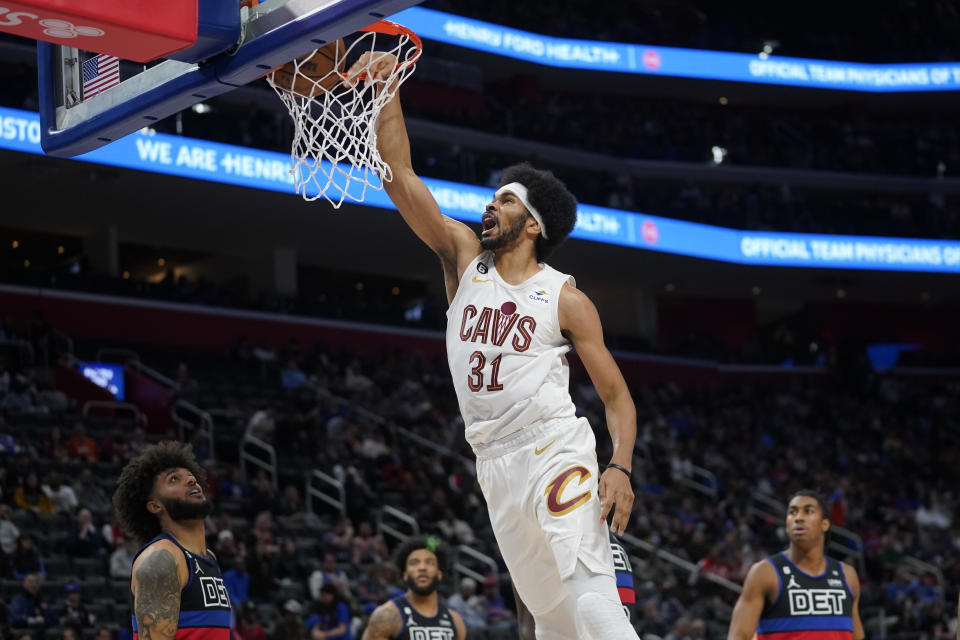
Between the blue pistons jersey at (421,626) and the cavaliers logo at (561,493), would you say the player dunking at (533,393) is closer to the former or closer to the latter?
the cavaliers logo at (561,493)

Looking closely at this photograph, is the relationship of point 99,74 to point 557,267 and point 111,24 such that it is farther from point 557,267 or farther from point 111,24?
point 557,267

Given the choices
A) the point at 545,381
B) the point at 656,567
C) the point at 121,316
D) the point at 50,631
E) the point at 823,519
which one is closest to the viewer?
the point at 545,381

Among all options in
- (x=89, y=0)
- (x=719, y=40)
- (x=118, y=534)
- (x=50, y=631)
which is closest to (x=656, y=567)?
(x=118, y=534)

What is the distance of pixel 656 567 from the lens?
16938 mm

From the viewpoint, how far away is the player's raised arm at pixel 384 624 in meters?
8.16

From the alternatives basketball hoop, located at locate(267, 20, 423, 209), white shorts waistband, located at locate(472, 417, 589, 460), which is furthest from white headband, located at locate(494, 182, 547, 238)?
white shorts waistband, located at locate(472, 417, 589, 460)

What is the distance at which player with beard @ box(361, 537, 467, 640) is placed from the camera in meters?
8.18

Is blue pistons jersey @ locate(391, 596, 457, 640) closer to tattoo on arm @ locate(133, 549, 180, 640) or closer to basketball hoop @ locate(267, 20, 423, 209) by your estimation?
tattoo on arm @ locate(133, 549, 180, 640)

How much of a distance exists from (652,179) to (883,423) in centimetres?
768

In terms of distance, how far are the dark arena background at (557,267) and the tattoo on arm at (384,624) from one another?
3.38 m

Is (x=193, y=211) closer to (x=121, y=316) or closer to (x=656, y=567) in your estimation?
(x=121, y=316)

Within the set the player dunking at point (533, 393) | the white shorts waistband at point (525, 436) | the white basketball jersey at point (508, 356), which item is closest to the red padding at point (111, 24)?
the player dunking at point (533, 393)

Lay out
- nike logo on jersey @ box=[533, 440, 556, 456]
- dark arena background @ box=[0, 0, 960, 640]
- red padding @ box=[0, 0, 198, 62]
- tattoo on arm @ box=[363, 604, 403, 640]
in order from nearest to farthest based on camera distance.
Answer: red padding @ box=[0, 0, 198, 62] < nike logo on jersey @ box=[533, 440, 556, 456] < tattoo on arm @ box=[363, 604, 403, 640] < dark arena background @ box=[0, 0, 960, 640]

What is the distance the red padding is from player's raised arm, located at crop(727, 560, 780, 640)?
4.51 m
